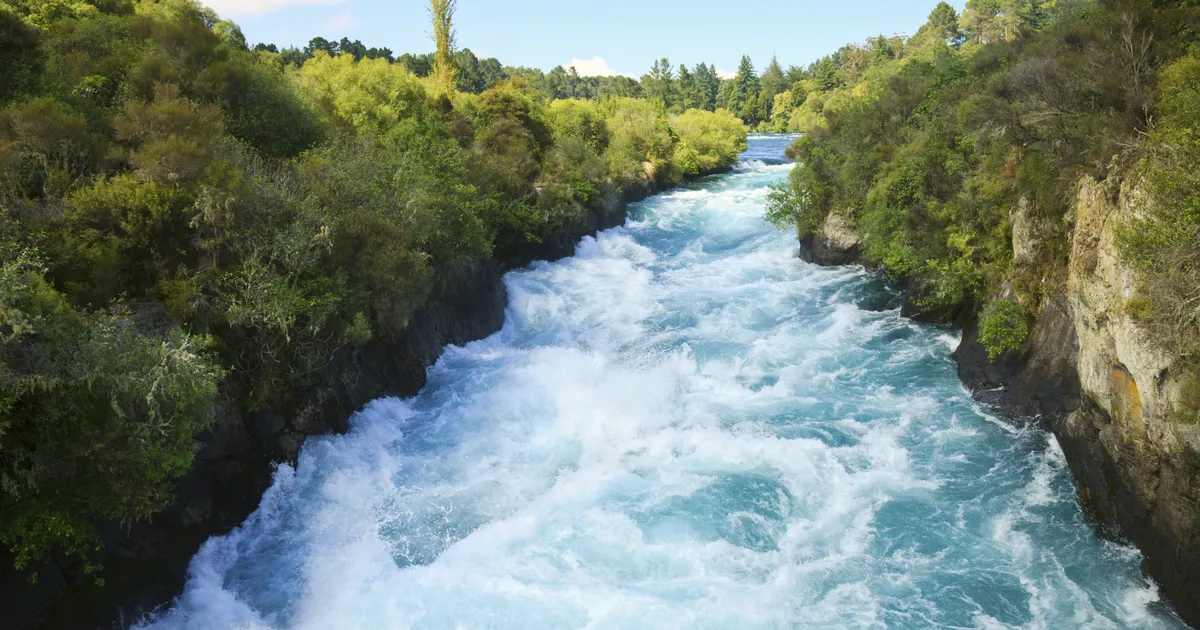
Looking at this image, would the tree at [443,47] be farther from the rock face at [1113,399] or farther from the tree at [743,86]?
the tree at [743,86]

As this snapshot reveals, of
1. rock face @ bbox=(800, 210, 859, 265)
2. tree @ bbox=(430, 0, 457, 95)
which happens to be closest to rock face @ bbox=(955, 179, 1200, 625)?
rock face @ bbox=(800, 210, 859, 265)

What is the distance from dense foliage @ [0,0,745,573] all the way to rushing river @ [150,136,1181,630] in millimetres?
2464

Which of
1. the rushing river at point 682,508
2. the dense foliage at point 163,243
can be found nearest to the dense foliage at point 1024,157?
the rushing river at point 682,508

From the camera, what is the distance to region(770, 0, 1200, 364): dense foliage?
32.7 ft

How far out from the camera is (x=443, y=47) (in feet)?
121

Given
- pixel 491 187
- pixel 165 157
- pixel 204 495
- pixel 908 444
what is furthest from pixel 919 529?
pixel 491 187

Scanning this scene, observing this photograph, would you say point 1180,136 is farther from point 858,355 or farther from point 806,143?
point 806,143

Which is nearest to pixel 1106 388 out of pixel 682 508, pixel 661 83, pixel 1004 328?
pixel 1004 328

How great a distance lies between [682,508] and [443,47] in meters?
31.7

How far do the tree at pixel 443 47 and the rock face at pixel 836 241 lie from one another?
21.5 meters

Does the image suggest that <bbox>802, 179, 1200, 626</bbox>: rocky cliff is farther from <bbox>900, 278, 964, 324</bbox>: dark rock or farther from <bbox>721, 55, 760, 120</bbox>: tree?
<bbox>721, 55, 760, 120</bbox>: tree

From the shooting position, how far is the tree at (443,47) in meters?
35.6

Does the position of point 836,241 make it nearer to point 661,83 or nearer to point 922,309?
point 922,309

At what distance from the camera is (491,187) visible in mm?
26625
